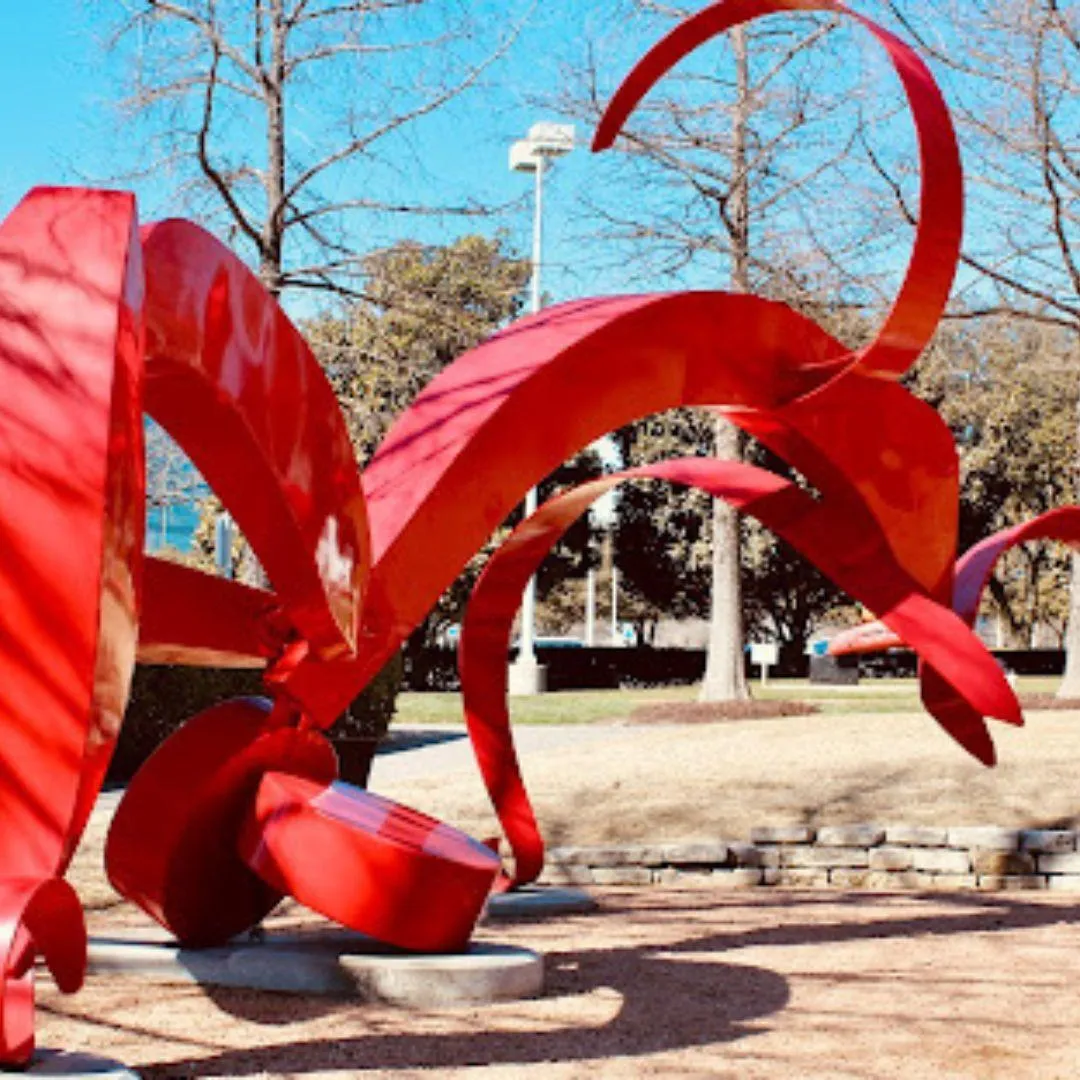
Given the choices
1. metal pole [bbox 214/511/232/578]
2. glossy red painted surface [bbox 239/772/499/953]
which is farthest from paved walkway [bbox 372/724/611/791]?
glossy red painted surface [bbox 239/772/499/953]

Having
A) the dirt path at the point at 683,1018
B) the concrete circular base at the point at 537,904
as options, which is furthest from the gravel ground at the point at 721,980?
the concrete circular base at the point at 537,904

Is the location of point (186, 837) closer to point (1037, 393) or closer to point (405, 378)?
point (405, 378)

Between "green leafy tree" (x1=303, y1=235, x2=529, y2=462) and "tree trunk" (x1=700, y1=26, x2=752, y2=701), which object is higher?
"green leafy tree" (x1=303, y1=235, x2=529, y2=462)

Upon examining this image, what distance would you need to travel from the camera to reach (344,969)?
6.56 m


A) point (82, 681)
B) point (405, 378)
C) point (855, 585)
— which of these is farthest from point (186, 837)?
point (405, 378)

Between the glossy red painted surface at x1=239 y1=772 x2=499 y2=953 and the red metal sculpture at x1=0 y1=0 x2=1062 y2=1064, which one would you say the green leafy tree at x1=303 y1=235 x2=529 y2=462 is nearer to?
the red metal sculpture at x1=0 y1=0 x2=1062 y2=1064

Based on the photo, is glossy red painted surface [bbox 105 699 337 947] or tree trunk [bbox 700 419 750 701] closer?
glossy red painted surface [bbox 105 699 337 947]

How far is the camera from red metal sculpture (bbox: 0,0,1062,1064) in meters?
4.43

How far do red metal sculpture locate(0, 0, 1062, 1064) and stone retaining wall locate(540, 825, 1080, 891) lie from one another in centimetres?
141

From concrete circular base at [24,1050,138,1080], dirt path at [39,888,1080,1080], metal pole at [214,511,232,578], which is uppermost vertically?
metal pole at [214,511,232,578]

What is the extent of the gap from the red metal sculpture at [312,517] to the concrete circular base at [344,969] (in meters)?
0.14

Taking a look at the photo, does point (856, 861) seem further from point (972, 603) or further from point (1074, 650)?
point (1074, 650)

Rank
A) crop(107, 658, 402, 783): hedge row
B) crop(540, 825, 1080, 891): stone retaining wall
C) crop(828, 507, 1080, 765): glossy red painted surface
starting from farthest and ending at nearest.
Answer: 1. crop(107, 658, 402, 783): hedge row
2. crop(540, 825, 1080, 891): stone retaining wall
3. crop(828, 507, 1080, 765): glossy red painted surface

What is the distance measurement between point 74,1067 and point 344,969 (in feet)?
6.16
